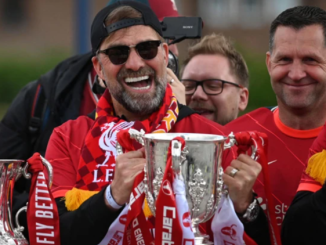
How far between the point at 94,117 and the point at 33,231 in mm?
771

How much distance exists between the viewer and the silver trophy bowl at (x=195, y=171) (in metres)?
3.03

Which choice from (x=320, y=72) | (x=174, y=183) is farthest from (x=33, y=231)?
(x=320, y=72)

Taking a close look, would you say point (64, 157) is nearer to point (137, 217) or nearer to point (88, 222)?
point (88, 222)

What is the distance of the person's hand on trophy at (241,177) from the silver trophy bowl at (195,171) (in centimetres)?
4

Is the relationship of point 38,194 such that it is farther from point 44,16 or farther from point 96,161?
point 44,16

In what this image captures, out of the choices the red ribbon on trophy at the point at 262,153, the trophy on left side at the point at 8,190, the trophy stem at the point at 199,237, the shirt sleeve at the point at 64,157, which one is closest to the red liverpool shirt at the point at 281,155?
the red ribbon on trophy at the point at 262,153

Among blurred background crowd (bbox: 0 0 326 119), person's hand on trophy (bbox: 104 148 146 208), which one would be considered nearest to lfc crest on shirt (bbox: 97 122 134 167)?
person's hand on trophy (bbox: 104 148 146 208)

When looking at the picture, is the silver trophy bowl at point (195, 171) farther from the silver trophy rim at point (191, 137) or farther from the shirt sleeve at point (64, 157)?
the shirt sleeve at point (64, 157)

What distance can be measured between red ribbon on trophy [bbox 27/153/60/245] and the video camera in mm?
1379

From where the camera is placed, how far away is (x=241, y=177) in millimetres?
3096

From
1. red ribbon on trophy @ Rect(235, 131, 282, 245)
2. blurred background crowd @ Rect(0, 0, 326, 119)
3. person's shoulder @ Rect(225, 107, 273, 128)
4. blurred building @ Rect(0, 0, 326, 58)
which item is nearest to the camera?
red ribbon on trophy @ Rect(235, 131, 282, 245)

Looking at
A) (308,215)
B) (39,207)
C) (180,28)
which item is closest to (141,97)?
(39,207)

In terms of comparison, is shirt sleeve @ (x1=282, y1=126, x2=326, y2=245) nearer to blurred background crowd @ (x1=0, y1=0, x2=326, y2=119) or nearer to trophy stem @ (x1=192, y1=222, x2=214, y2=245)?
trophy stem @ (x1=192, y1=222, x2=214, y2=245)

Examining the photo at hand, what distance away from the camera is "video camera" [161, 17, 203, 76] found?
4410 mm
